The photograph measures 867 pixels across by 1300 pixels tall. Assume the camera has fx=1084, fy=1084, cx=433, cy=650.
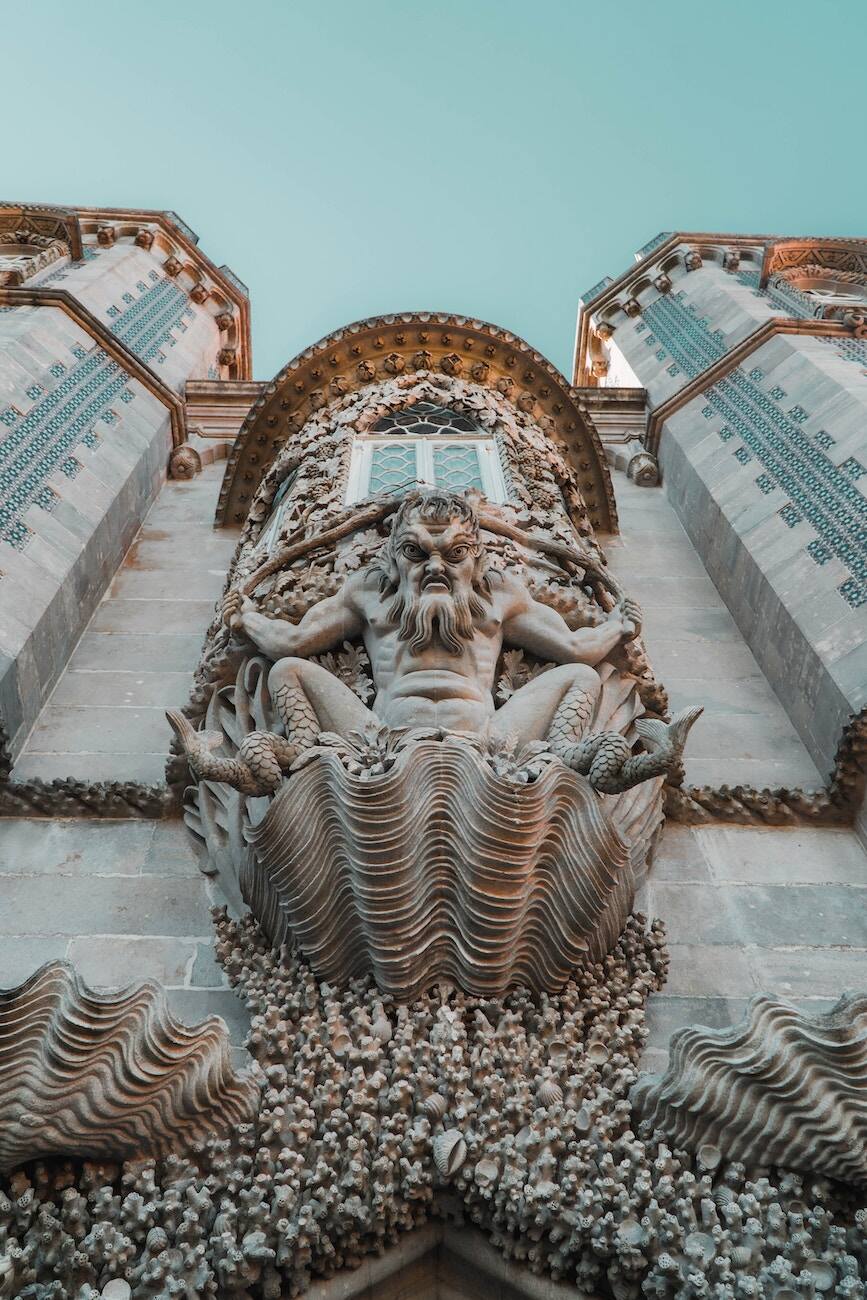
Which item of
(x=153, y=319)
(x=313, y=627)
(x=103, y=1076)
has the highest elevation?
(x=153, y=319)

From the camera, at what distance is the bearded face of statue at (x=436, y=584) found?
554cm

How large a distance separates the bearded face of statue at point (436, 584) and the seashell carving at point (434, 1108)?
236cm

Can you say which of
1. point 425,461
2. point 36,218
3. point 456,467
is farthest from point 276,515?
point 36,218

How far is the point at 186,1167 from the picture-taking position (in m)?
3.61

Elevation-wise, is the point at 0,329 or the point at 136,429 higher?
the point at 0,329

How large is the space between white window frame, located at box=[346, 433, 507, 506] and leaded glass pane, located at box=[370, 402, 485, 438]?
201 mm

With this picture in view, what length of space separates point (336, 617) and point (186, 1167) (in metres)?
3.18

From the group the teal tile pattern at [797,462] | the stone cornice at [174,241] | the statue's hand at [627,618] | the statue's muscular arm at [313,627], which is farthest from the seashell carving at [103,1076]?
the stone cornice at [174,241]

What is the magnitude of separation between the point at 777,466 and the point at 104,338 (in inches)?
284

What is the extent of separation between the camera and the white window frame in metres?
8.26

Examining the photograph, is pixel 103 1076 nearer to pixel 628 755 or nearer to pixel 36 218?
pixel 628 755

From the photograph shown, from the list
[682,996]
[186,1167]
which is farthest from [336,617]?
[186,1167]

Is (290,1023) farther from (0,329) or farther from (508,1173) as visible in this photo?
(0,329)

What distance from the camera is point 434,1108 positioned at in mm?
3707
